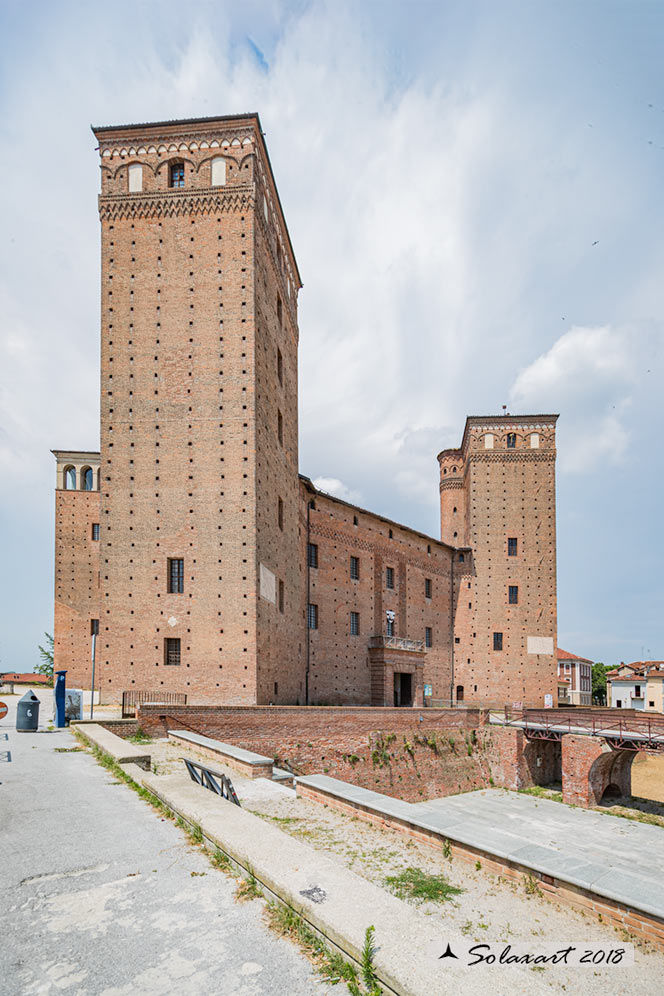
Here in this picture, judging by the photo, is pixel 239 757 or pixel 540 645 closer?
pixel 239 757

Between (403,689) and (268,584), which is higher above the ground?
(268,584)

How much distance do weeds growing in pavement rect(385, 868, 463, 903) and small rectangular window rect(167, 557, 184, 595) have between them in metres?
15.6

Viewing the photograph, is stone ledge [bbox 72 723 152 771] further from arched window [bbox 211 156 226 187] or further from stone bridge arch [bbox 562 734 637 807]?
arched window [bbox 211 156 226 187]

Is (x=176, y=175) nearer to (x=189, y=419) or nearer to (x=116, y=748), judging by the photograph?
(x=189, y=419)

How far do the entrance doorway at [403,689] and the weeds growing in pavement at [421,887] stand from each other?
1084 inches

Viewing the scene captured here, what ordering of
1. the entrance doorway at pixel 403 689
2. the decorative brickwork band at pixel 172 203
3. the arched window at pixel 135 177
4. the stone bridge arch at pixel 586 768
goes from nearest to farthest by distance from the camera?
the decorative brickwork band at pixel 172 203, the arched window at pixel 135 177, the stone bridge arch at pixel 586 768, the entrance doorway at pixel 403 689

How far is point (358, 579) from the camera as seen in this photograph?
3186 cm

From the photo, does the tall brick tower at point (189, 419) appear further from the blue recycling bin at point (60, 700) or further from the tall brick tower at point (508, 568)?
the tall brick tower at point (508, 568)

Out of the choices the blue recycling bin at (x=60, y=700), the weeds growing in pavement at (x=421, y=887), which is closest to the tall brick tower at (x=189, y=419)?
the blue recycling bin at (x=60, y=700)

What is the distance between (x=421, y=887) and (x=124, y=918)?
7.50ft

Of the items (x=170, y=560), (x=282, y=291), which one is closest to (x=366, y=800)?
(x=170, y=560)

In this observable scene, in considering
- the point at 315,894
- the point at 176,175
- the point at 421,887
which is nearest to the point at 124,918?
Result: the point at 315,894

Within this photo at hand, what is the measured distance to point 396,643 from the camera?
32438 mm

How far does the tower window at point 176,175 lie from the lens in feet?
72.2
